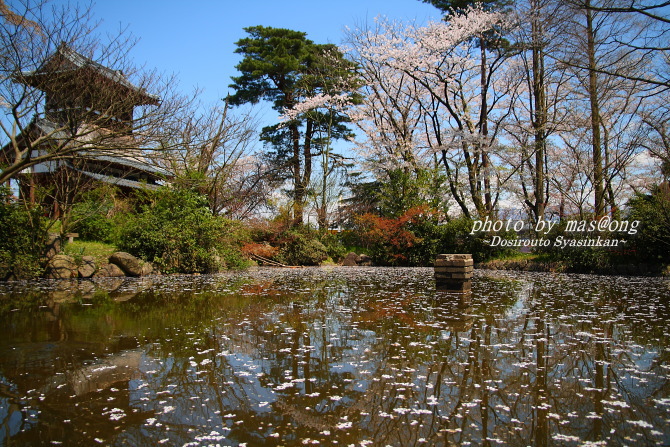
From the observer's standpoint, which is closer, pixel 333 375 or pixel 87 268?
pixel 333 375

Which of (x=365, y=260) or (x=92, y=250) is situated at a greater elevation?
(x=92, y=250)

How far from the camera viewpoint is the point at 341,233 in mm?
27531

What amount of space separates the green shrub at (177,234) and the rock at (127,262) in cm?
74

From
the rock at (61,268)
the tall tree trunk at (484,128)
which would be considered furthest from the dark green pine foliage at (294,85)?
the rock at (61,268)

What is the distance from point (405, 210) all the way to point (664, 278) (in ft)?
35.9

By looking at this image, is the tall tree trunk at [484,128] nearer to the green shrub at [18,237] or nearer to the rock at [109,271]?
the rock at [109,271]

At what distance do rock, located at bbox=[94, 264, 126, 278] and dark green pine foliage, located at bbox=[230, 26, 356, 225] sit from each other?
12.5 metres

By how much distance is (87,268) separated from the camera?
42.0ft

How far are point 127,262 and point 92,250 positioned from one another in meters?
3.56

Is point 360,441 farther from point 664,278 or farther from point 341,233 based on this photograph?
point 341,233

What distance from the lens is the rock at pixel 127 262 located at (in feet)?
44.6

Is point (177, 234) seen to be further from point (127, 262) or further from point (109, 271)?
point (109, 271)

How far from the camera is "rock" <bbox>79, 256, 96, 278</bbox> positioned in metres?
12.7

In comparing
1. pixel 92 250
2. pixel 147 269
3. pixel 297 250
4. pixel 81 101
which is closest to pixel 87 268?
pixel 147 269
